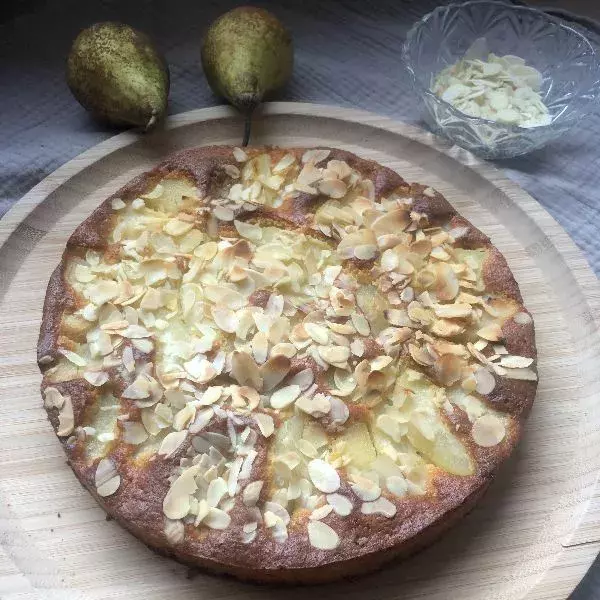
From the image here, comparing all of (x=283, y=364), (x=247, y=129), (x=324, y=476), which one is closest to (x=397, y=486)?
(x=324, y=476)

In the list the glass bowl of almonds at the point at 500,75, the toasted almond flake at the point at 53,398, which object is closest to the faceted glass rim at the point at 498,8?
the glass bowl of almonds at the point at 500,75

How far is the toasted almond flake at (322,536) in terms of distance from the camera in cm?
157

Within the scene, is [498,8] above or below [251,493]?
above

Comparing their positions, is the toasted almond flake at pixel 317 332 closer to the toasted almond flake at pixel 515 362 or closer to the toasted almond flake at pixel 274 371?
the toasted almond flake at pixel 274 371

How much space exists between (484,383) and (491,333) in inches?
5.8

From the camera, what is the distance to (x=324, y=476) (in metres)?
1.64

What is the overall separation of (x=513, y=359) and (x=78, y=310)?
1.16 meters

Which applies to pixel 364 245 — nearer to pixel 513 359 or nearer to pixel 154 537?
pixel 513 359

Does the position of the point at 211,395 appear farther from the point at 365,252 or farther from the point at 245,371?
the point at 365,252

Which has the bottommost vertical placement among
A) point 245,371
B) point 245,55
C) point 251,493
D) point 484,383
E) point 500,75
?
point 251,493

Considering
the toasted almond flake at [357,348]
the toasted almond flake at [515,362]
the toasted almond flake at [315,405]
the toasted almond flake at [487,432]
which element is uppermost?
the toasted almond flake at [515,362]

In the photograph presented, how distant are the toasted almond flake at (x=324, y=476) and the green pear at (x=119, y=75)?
52.5 inches

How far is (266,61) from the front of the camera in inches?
98.0

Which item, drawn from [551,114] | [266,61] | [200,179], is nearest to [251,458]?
[200,179]
